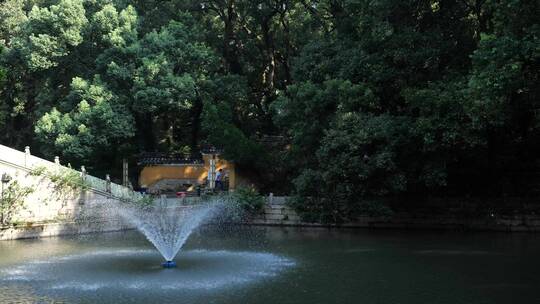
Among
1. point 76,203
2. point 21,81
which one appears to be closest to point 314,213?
point 76,203

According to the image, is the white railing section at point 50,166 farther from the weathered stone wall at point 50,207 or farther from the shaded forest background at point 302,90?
the shaded forest background at point 302,90

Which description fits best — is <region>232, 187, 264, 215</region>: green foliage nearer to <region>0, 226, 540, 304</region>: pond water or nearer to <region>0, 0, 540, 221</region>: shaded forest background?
<region>0, 0, 540, 221</region>: shaded forest background

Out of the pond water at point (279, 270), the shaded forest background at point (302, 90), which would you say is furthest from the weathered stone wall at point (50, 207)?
the shaded forest background at point (302, 90)

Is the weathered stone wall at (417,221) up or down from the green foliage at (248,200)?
down

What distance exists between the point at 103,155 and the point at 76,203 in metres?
6.44

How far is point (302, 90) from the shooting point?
81.2 ft

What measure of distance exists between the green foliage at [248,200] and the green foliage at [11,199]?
27.5 feet

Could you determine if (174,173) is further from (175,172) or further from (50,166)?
(50,166)

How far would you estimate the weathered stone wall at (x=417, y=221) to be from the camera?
24.0 m

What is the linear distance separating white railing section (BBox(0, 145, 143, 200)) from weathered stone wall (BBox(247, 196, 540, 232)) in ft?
17.9

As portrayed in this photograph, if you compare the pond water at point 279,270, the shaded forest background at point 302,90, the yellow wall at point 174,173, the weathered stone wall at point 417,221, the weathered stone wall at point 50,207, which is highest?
the shaded forest background at point 302,90

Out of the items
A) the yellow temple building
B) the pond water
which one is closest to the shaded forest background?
the yellow temple building

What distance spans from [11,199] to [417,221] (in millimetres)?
15454

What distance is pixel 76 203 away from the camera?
23.7 metres
